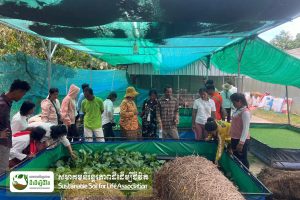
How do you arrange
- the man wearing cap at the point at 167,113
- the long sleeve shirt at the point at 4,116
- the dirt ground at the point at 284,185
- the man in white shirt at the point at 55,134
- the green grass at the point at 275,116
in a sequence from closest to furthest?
the long sleeve shirt at the point at 4,116 < the man in white shirt at the point at 55,134 < the dirt ground at the point at 284,185 < the man wearing cap at the point at 167,113 < the green grass at the point at 275,116

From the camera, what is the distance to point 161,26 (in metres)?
4.91

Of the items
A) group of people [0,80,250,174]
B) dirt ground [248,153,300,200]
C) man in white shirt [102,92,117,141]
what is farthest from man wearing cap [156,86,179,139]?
dirt ground [248,153,300,200]

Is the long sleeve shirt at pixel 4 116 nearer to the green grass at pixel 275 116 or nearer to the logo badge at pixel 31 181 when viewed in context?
the logo badge at pixel 31 181

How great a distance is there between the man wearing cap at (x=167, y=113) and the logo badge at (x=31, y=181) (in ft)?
9.73

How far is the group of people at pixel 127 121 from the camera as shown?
4.52 metres

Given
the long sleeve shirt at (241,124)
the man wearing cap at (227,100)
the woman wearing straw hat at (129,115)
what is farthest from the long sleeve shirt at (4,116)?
the man wearing cap at (227,100)

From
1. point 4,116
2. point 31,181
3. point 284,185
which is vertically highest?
point 4,116

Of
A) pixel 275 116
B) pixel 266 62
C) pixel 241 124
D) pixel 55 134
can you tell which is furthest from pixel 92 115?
pixel 275 116

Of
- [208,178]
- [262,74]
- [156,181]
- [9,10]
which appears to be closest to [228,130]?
[156,181]

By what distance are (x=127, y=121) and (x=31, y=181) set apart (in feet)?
9.41

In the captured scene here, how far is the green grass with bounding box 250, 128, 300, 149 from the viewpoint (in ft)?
27.5

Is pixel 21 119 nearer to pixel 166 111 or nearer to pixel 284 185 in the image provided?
pixel 166 111

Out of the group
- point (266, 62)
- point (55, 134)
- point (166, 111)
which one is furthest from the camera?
point (266, 62)

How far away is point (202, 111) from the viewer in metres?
6.45
